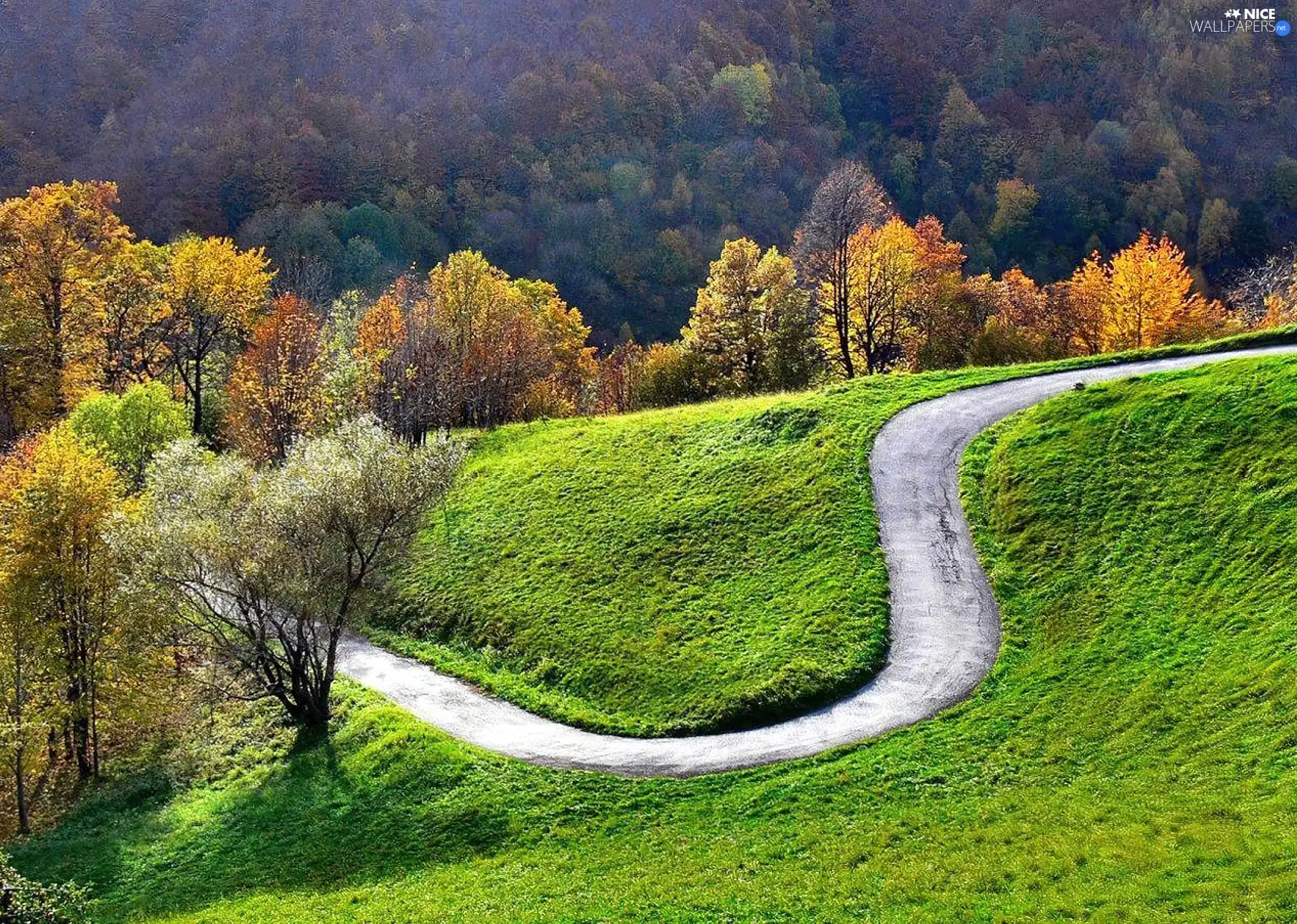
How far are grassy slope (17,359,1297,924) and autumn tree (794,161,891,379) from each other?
25864 mm

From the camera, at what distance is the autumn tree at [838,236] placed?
5728cm

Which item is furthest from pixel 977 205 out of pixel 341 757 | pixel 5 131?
pixel 341 757

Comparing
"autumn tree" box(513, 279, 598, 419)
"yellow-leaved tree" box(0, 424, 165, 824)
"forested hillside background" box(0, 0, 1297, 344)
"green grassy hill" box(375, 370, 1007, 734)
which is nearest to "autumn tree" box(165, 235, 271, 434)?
"autumn tree" box(513, 279, 598, 419)

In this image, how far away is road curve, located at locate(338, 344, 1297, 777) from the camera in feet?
86.5

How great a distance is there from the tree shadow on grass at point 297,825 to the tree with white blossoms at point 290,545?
313 centimetres

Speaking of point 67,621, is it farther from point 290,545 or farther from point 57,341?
point 57,341

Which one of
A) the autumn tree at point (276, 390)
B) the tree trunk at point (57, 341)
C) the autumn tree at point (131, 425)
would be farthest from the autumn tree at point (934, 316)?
the tree trunk at point (57, 341)

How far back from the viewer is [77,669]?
113 feet

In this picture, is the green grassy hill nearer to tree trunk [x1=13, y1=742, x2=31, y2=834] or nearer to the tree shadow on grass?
the tree shadow on grass

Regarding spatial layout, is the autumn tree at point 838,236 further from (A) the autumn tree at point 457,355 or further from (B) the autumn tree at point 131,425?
(B) the autumn tree at point 131,425

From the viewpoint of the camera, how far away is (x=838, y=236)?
58.7 metres

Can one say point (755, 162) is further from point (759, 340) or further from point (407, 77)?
point (759, 340)

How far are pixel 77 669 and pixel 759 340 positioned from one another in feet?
136

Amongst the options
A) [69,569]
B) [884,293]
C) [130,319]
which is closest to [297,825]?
[69,569]
